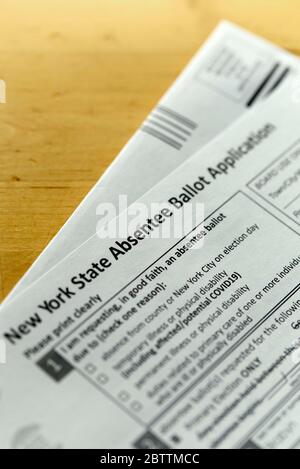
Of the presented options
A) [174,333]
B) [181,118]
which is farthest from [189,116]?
[174,333]

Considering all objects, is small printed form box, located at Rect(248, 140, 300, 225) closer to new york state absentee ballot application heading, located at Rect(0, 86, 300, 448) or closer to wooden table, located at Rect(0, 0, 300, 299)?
new york state absentee ballot application heading, located at Rect(0, 86, 300, 448)

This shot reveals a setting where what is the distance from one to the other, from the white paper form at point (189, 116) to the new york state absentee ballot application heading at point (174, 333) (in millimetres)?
16

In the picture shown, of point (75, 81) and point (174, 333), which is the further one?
point (75, 81)

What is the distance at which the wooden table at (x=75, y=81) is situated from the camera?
44cm

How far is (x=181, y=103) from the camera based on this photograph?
47cm

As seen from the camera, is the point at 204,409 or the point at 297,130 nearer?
the point at 204,409

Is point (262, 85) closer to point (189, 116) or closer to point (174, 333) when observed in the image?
point (189, 116)

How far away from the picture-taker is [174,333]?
1.24 feet

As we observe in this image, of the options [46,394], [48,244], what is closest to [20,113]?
[48,244]

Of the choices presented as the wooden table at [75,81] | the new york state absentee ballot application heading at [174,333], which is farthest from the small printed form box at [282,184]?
the wooden table at [75,81]

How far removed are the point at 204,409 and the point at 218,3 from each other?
0.35m

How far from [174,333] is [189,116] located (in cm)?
18

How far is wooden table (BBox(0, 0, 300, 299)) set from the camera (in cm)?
44

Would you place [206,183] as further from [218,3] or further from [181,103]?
[218,3]
